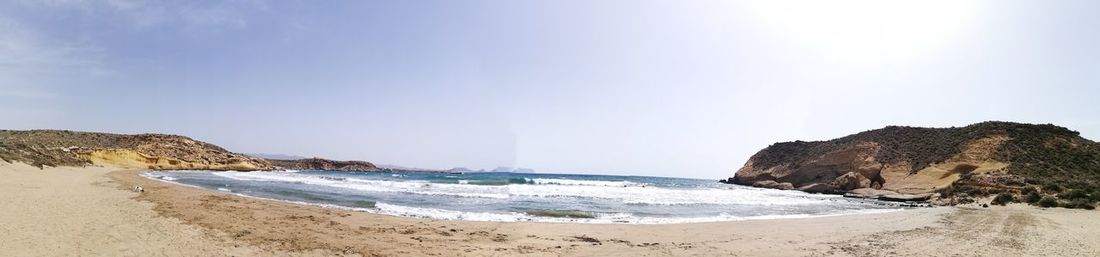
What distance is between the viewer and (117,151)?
4322 centimetres

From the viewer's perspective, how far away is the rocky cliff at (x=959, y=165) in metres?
26.2

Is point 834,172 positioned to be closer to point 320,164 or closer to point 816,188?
point 816,188

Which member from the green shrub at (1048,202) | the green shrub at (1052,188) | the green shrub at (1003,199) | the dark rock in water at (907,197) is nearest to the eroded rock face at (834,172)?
the dark rock in water at (907,197)

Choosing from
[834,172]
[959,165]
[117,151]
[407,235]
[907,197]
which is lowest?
[407,235]

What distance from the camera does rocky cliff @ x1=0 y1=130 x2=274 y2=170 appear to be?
101ft

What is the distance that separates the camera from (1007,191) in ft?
83.2

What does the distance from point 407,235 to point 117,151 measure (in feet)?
161

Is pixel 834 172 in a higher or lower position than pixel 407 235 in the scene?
higher

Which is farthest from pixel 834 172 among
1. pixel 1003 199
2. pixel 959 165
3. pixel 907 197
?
pixel 1003 199

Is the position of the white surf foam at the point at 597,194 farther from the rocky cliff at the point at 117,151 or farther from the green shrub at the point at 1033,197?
the rocky cliff at the point at 117,151

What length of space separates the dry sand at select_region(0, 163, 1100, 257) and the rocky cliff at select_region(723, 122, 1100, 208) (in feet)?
50.9

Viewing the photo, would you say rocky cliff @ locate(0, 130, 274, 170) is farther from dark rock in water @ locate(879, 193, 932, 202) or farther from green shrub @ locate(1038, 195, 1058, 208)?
dark rock in water @ locate(879, 193, 932, 202)

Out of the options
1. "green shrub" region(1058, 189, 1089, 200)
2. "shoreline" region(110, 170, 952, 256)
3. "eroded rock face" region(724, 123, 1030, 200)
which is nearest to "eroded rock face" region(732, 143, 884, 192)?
"eroded rock face" region(724, 123, 1030, 200)

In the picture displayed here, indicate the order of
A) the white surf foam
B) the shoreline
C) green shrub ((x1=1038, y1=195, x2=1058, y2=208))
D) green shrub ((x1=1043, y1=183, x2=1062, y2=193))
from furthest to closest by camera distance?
1. green shrub ((x1=1043, y1=183, x2=1062, y2=193))
2. the white surf foam
3. green shrub ((x1=1038, y1=195, x2=1058, y2=208))
4. the shoreline
